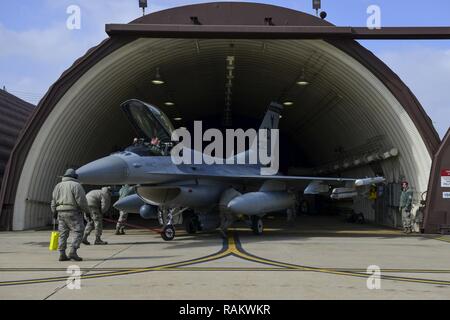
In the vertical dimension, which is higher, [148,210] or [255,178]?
[255,178]

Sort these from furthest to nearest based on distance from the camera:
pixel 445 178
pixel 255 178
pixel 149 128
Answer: pixel 445 178
pixel 255 178
pixel 149 128

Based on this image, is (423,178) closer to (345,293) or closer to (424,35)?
(424,35)

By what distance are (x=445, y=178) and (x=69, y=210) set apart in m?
12.1

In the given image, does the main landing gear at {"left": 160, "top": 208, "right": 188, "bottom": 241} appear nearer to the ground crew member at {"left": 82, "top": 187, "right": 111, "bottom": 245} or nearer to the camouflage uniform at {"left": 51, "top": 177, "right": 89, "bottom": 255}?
the ground crew member at {"left": 82, "top": 187, "right": 111, "bottom": 245}

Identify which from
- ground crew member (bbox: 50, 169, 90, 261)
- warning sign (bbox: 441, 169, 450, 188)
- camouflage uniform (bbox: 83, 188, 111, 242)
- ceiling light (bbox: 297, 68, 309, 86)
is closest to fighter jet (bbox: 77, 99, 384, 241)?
camouflage uniform (bbox: 83, 188, 111, 242)

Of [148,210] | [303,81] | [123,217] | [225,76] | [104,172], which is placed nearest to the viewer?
[104,172]

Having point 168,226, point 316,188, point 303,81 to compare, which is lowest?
point 168,226

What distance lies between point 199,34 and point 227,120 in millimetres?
19313

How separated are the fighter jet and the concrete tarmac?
1.29 m

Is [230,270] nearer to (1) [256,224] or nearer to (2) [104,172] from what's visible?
(2) [104,172]

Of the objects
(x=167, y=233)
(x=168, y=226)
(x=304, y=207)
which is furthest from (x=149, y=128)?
(x=304, y=207)

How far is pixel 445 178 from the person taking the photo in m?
15.4

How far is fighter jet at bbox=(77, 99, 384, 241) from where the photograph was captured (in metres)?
11.5
